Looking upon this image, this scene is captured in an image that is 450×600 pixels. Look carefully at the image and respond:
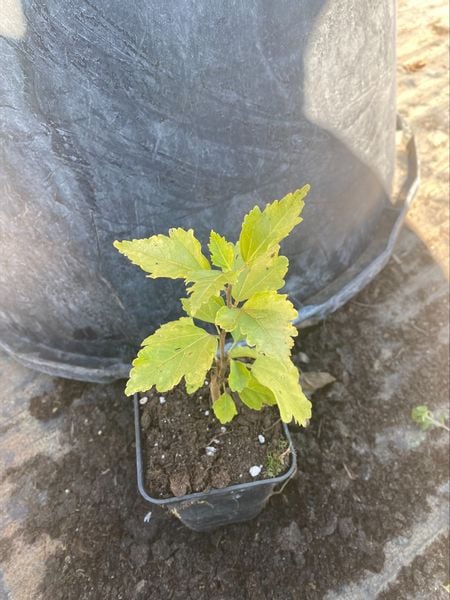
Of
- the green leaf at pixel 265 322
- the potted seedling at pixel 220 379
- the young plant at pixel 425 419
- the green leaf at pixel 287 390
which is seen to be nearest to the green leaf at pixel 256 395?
the potted seedling at pixel 220 379

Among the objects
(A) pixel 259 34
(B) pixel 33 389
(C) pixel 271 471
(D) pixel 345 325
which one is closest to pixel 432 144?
(D) pixel 345 325

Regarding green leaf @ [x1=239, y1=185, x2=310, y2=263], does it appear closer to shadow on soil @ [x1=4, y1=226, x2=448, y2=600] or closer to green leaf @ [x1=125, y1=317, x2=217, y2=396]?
green leaf @ [x1=125, y1=317, x2=217, y2=396]

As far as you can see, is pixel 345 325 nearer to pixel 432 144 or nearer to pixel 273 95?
pixel 273 95

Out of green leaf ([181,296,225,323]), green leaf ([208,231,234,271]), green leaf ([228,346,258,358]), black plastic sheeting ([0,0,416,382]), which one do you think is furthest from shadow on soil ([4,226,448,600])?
green leaf ([208,231,234,271])

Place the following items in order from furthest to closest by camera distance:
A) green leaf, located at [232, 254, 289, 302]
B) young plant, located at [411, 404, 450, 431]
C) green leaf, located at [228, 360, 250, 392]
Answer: young plant, located at [411, 404, 450, 431], green leaf, located at [228, 360, 250, 392], green leaf, located at [232, 254, 289, 302]

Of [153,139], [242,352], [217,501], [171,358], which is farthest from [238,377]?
[153,139]

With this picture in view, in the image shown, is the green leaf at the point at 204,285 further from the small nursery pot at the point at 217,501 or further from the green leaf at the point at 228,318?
the small nursery pot at the point at 217,501
